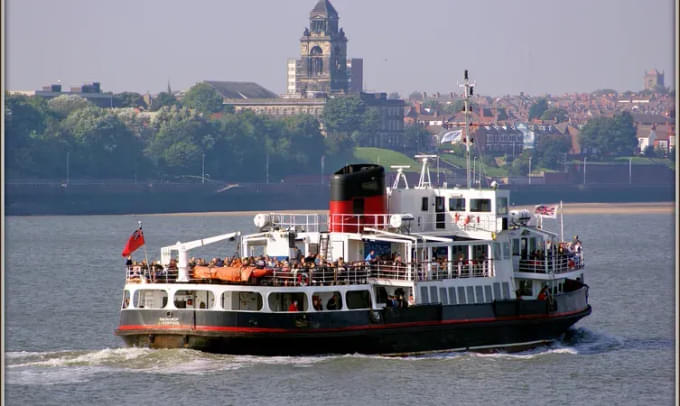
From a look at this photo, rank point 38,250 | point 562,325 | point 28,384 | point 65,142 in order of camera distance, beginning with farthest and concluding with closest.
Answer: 1. point 65,142
2. point 38,250
3. point 562,325
4. point 28,384

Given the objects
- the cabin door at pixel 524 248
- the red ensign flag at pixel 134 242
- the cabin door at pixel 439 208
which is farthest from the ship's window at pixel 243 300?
the cabin door at pixel 524 248

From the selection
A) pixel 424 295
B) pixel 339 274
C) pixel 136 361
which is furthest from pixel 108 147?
pixel 136 361

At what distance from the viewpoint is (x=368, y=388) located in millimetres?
42812

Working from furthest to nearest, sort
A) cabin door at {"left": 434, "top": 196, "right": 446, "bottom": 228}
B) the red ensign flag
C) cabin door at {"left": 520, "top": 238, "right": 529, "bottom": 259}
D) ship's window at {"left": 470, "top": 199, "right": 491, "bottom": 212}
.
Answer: cabin door at {"left": 520, "top": 238, "right": 529, "bottom": 259}, cabin door at {"left": 434, "top": 196, "right": 446, "bottom": 228}, ship's window at {"left": 470, "top": 199, "right": 491, "bottom": 212}, the red ensign flag

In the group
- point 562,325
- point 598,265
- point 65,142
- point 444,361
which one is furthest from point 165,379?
point 65,142

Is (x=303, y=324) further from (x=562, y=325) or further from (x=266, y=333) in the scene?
(x=562, y=325)

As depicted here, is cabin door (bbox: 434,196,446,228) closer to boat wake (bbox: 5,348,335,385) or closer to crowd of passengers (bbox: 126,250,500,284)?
crowd of passengers (bbox: 126,250,500,284)

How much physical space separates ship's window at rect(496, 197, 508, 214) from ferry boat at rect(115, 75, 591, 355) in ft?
0.15

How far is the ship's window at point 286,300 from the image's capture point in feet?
147

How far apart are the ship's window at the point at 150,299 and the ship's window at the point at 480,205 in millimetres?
10475

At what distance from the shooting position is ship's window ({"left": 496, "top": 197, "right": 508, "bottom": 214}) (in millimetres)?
50000

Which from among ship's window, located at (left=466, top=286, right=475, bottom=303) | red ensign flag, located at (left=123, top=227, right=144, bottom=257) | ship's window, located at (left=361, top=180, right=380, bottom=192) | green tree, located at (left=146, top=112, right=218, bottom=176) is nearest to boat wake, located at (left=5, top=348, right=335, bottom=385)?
red ensign flag, located at (left=123, top=227, right=144, bottom=257)

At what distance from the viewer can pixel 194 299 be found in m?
44.7

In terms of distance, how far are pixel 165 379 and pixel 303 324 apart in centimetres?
416
